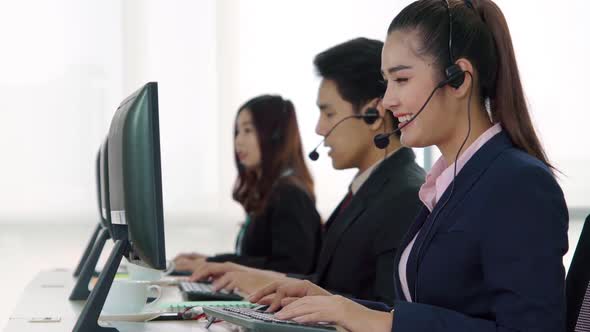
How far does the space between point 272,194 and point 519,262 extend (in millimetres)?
1866

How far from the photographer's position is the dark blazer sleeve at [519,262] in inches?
45.1

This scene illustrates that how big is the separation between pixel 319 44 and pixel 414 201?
2.78m

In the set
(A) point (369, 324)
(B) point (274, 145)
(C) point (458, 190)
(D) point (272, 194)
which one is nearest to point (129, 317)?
(A) point (369, 324)

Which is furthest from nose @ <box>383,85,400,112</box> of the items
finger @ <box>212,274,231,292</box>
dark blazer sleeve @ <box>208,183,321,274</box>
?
dark blazer sleeve @ <box>208,183,321,274</box>

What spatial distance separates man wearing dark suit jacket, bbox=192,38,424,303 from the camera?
1865 mm

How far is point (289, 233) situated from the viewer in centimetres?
282

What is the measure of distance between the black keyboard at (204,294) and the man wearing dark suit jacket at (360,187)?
5 centimetres

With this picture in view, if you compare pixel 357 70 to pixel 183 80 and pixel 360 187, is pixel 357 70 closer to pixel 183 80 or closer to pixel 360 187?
pixel 360 187

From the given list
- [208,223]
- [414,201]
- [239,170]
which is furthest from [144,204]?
[208,223]

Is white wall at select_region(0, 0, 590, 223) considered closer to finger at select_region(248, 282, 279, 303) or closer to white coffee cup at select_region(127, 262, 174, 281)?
white coffee cup at select_region(127, 262, 174, 281)

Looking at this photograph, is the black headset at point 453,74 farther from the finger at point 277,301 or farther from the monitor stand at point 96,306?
the monitor stand at point 96,306

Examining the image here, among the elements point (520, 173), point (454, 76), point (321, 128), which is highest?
point (454, 76)

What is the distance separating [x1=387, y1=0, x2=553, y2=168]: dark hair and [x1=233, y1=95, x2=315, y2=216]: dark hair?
5.64 ft

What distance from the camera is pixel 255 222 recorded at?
9.97 feet
